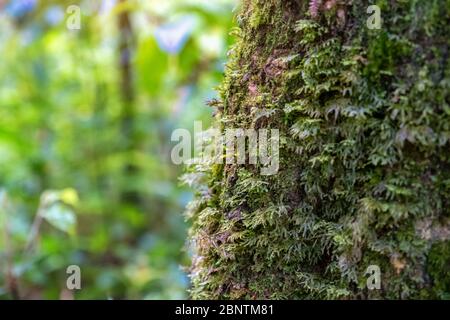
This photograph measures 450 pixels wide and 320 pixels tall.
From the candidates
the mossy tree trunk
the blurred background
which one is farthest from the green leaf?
the mossy tree trunk

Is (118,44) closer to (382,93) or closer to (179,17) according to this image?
(179,17)

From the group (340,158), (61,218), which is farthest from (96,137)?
(340,158)

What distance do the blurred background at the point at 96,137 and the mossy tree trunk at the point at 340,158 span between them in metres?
1.30

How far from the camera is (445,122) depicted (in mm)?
738

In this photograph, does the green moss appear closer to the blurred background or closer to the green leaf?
the green leaf

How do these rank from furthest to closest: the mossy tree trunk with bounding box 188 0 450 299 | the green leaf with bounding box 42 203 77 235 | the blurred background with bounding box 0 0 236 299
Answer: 1. the blurred background with bounding box 0 0 236 299
2. the green leaf with bounding box 42 203 77 235
3. the mossy tree trunk with bounding box 188 0 450 299

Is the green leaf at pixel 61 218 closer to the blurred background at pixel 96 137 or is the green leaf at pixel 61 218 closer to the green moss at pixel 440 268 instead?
the blurred background at pixel 96 137

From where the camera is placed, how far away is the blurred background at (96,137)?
2377 millimetres

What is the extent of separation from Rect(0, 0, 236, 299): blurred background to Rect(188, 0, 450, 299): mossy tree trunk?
1.30 metres

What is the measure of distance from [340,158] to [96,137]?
8.14 ft

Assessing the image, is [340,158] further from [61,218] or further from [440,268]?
[61,218]

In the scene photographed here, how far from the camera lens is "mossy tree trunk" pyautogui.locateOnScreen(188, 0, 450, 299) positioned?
0.75 meters

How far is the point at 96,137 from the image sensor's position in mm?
3055

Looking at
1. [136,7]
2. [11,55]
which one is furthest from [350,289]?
[11,55]
